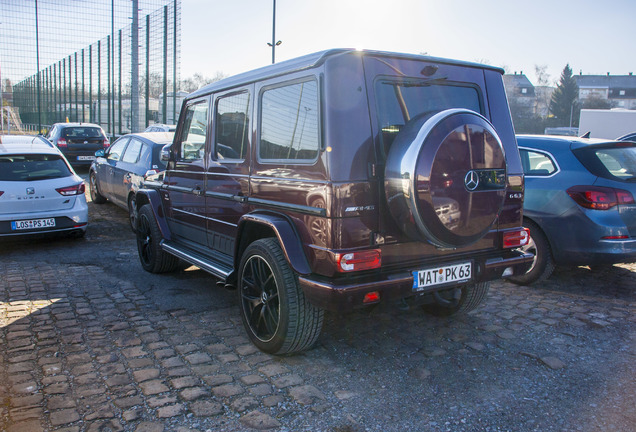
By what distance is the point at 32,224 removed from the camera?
22.8ft

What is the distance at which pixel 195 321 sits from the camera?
439 cm

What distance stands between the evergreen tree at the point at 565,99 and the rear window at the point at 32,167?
279 feet

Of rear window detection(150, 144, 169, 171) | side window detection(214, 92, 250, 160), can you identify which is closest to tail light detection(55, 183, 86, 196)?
rear window detection(150, 144, 169, 171)

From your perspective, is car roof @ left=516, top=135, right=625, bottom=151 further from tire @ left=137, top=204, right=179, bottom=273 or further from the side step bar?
tire @ left=137, top=204, right=179, bottom=273

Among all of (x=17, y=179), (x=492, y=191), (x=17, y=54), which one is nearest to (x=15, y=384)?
(x=492, y=191)

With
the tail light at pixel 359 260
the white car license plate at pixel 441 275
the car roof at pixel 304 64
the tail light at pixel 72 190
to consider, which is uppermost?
the car roof at pixel 304 64

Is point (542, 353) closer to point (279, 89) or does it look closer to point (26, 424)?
point (279, 89)

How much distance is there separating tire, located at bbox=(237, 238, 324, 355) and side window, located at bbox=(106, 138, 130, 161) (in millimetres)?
6514

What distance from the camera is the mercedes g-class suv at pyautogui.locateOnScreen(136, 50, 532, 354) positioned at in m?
3.08

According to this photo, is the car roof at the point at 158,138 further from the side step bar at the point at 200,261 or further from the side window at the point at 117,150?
the side step bar at the point at 200,261

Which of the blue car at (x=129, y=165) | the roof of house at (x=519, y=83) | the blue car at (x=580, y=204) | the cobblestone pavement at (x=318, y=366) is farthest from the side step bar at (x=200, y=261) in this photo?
the roof of house at (x=519, y=83)

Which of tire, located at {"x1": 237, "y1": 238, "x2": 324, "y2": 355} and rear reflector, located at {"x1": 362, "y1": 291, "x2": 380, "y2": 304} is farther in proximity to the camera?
tire, located at {"x1": 237, "y1": 238, "x2": 324, "y2": 355}

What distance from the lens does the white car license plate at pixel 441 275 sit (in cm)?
333

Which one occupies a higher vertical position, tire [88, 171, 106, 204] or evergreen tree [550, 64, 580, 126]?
evergreen tree [550, 64, 580, 126]
